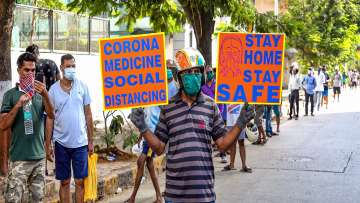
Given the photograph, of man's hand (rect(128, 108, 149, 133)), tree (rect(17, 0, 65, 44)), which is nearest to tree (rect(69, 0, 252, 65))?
tree (rect(17, 0, 65, 44))

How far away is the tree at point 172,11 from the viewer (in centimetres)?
1065

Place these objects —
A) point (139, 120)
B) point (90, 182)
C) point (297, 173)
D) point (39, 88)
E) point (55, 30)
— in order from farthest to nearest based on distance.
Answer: point (55, 30) < point (297, 173) < point (90, 182) < point (39, 88) < point (139, 120)

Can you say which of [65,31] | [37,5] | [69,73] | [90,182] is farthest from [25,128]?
[37,5]

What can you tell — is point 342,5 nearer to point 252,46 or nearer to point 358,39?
point 358,39

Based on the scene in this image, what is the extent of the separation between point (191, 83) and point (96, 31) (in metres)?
13.5

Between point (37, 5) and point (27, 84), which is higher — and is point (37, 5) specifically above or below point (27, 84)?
above

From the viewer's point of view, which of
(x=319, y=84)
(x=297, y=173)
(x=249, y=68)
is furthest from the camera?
(x=319, y=84)

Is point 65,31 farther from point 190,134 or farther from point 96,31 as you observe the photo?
point 190,134

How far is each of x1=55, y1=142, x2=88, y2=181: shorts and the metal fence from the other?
24.7ft

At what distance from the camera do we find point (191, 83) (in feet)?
13.2

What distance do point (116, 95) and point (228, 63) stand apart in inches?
39.4

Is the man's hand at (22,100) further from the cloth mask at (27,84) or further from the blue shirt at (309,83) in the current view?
the blue shirt at (309,83)

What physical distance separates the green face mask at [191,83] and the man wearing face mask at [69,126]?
86.0 inches

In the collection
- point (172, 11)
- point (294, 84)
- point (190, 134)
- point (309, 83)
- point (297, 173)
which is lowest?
point (297, 173)
